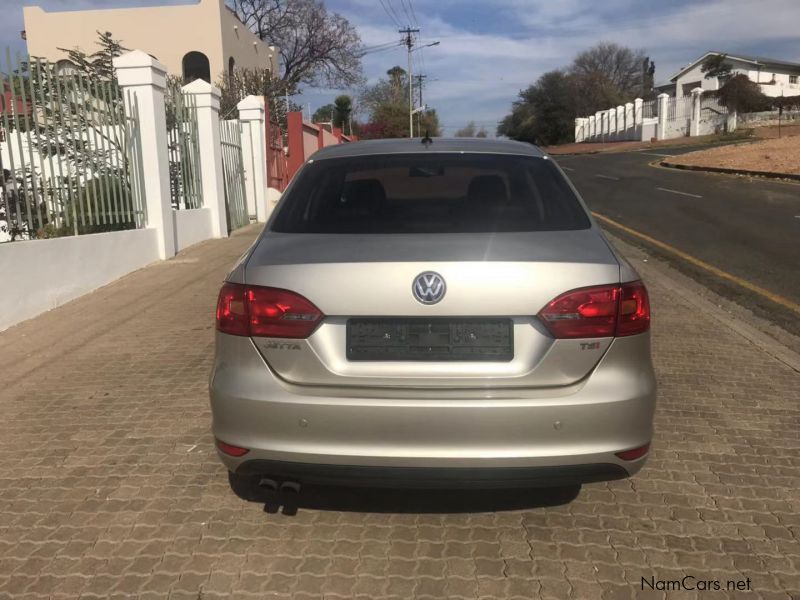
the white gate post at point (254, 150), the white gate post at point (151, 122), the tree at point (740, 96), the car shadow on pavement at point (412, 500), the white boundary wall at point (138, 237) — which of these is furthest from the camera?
the tree at point (740, 96)

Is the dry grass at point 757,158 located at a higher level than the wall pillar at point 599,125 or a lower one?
lower

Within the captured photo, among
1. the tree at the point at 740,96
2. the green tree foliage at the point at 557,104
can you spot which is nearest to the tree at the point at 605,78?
the green tree foliage at the point at 557,104

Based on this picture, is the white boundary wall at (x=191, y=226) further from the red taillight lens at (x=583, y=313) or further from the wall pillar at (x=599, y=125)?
the wall pillar at (x=599, y=125)

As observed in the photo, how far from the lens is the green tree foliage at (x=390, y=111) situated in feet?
180

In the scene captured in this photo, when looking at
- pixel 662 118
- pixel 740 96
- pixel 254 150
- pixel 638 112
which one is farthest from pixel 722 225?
pixel 638 112

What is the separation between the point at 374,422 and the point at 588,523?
3.91 feet

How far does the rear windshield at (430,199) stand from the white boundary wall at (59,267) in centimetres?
452

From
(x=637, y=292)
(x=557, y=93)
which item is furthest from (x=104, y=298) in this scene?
(x=557, y=93)

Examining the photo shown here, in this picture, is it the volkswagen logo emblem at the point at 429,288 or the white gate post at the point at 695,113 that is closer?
the volkswagen logo emblem at the point at 429,288

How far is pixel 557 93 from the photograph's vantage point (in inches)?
2685

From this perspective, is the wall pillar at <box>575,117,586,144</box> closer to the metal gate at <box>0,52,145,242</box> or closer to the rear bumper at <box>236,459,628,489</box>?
the metal gate at <box>0,52,145,242</box>

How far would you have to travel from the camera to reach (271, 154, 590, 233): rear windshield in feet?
10.2

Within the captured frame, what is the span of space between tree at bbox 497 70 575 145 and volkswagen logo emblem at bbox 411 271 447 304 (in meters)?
67.6

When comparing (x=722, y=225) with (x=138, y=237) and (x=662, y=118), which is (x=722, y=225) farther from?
(x=662, y=118)
